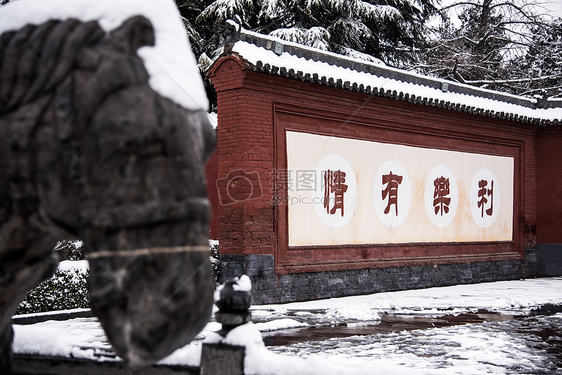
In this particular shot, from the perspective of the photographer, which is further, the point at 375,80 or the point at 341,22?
the point at 341,22

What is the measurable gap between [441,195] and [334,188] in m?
3.04

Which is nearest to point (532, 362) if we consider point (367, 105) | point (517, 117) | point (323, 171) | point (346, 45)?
point (323, 171)

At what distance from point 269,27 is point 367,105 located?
869 cm

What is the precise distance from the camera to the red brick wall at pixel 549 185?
14.6 meters

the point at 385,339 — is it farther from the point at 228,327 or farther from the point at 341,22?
the point at 341,22

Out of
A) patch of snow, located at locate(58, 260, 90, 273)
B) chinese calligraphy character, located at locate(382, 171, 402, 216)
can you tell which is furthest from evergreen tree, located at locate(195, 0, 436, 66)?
patch of snow, located at locate(58, 260, 90, 273)

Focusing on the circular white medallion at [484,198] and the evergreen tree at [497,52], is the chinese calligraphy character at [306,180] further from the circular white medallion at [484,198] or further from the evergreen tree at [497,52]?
the evergreen tree at [497,52]

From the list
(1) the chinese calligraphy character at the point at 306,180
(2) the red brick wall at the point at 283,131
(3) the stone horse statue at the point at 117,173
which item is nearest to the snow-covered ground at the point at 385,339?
(2) the red brick wall at the point at 283,131

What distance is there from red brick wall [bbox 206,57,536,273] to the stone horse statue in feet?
26.2

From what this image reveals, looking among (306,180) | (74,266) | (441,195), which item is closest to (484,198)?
(441,195)

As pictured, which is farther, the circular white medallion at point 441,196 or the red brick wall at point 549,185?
the red brick wall at point 549,185

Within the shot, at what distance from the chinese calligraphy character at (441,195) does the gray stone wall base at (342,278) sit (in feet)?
3.77

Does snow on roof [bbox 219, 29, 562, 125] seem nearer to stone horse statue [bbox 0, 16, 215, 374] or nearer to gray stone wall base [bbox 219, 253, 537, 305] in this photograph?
gray stone wall base [bbox 219, 253, 537, 305]

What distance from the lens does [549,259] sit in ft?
47.9
